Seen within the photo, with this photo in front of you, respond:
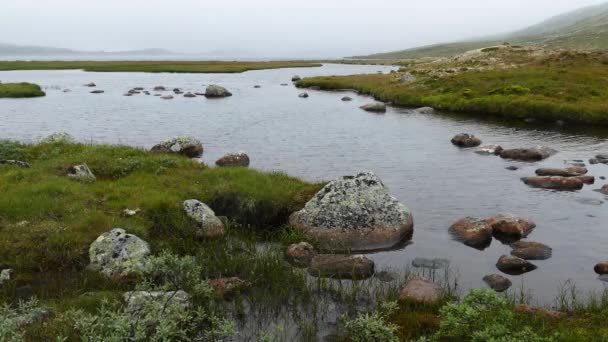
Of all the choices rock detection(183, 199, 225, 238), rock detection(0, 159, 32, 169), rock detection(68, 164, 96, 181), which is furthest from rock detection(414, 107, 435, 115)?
rock detection(0, 159, 32, 169)

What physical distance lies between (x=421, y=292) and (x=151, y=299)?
7576mm

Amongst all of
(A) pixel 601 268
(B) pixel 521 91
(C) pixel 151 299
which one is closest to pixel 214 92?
(B) pixel 521 91

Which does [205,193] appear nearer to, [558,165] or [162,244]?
[162,244]

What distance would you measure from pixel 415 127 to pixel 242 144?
59.9ft

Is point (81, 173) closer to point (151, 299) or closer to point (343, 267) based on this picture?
point (151, 299)

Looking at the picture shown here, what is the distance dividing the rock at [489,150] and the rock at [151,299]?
29.1 meters

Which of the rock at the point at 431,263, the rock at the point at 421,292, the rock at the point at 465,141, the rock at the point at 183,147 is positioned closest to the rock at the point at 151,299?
the rock at the point at 421,292

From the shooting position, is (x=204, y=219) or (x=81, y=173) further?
(x=81, y=173)

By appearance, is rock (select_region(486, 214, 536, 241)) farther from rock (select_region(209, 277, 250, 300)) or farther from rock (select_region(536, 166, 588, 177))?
rock (select_region(209, 277, 250, 300))

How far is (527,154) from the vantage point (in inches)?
1355

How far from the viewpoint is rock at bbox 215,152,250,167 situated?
31.7 m

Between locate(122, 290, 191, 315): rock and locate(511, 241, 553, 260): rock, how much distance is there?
12.3 metres

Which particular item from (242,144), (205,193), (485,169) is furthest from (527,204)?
(242,144)

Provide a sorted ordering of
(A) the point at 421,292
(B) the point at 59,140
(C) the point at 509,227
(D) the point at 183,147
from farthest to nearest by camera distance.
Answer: (D) the point at 183,147
(B) the point at 59,140
(C) the point at 509,227
(A) the point at 421,292
